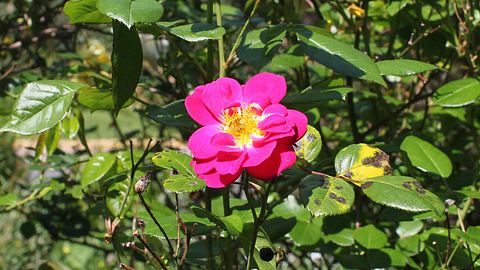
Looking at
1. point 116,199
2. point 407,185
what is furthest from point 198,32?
point 116,199

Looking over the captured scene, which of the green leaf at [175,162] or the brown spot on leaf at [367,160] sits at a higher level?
the brown spot on leaf at [367,160]

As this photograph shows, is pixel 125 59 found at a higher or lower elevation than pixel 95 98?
higher

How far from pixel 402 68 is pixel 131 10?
48cm

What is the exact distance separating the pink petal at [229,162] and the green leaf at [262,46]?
256mm

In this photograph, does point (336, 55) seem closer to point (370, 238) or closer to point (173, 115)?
point (173, 115)

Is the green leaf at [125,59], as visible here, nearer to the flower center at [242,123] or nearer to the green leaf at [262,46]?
the flower center at [242,123]

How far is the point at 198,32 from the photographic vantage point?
0.85 m

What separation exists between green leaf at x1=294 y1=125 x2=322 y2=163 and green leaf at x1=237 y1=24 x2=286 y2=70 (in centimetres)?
14

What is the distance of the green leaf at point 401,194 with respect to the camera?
2.50 ft

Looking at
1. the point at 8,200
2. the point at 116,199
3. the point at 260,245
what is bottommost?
the point at 8,200

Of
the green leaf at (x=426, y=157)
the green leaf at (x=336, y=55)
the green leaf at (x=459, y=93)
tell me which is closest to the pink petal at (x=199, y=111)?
the green leaf at (x=336, y=55)

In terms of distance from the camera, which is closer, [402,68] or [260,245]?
[260,245]

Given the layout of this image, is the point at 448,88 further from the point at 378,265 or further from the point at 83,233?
the point at 83,233

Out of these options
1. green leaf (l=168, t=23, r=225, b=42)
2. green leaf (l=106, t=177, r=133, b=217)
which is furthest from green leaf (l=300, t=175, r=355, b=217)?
green leaf (l=106, t=177, r=133, b=217)
